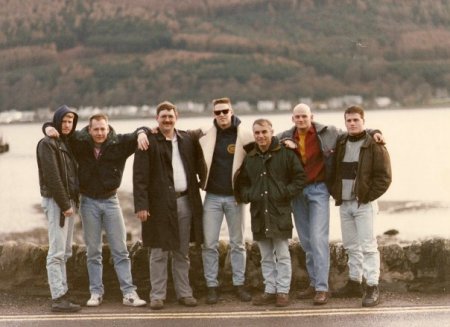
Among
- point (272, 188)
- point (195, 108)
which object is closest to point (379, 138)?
point (272, 188)

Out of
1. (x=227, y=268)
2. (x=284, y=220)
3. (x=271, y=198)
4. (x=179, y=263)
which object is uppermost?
(x=271, y=198)

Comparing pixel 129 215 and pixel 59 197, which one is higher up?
pixel 59 197

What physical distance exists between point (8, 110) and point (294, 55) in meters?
67.9

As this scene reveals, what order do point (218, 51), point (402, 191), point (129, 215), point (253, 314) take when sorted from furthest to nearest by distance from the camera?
1. point (218, 51)
2. point (402, 191)
3. point (129, 215)
4. point (253, 314)

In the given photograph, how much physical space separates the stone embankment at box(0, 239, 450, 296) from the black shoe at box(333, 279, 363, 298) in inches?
3.4

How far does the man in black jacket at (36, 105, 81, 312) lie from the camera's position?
21.4ft

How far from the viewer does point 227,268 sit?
706cm

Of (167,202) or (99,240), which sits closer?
(167,202)

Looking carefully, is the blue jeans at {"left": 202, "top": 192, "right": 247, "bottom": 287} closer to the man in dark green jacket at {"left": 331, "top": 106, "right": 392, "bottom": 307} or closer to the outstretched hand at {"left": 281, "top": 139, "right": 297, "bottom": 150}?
the outstretched hand at {"left": 281, "top": 139, "right": 297, "bottom": 150}

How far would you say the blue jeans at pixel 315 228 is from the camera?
22.0 ft

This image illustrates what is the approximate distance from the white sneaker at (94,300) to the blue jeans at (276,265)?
4.98ft

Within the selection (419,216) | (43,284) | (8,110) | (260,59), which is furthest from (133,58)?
(43,284)

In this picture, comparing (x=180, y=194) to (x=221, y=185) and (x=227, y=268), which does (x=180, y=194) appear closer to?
(x=221, y=185)

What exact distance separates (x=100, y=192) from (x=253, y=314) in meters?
1.79
